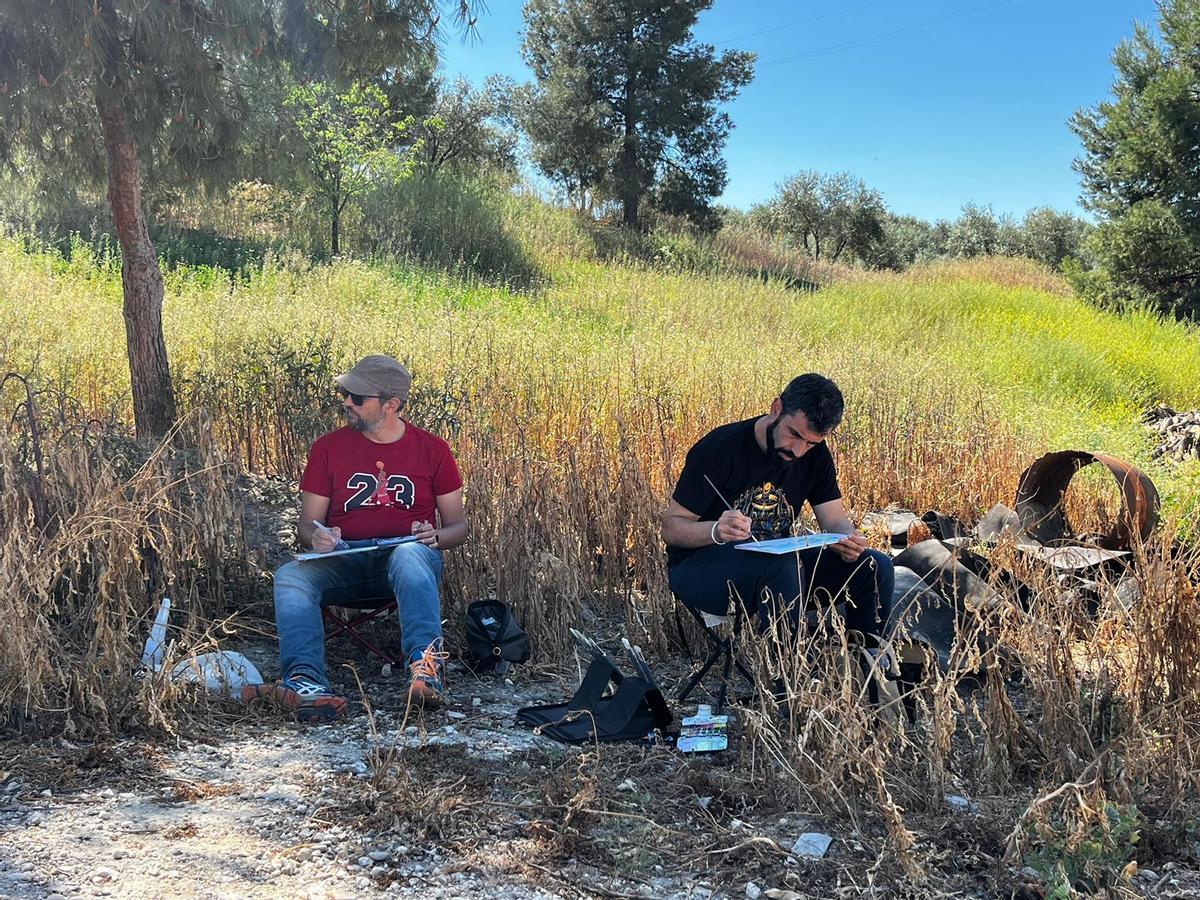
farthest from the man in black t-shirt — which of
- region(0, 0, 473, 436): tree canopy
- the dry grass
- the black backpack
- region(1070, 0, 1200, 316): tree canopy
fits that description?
region(1070, 0, 1200, 316): tree canopy

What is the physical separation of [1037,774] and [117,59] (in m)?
4.72

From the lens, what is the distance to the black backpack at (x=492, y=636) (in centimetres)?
366

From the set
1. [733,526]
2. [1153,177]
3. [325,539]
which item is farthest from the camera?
[1153,177]

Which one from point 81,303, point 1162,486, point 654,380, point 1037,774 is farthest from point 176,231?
point 1037,774

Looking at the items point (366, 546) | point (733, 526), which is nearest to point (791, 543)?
point (733, 526)

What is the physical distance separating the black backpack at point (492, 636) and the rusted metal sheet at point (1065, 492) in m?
2.15

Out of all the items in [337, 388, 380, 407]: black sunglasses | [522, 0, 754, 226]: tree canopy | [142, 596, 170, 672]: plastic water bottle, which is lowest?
[142, 596, 170, 672]: plastic water bottle

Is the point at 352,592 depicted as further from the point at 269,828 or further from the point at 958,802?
the point at 958,802

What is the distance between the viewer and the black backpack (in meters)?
3.66

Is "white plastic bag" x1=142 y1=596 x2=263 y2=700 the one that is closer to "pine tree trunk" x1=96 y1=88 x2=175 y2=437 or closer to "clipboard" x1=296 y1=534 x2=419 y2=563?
"clipboard" x1=296 y1=534 x2=419 y2=563

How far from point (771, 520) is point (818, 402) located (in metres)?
0.51

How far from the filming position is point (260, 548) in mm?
4293

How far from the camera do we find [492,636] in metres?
3.66

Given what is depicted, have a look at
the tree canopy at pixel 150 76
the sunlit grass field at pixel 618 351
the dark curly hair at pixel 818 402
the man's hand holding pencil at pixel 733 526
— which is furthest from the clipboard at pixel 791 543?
the tree canopy at pixel 150 76
